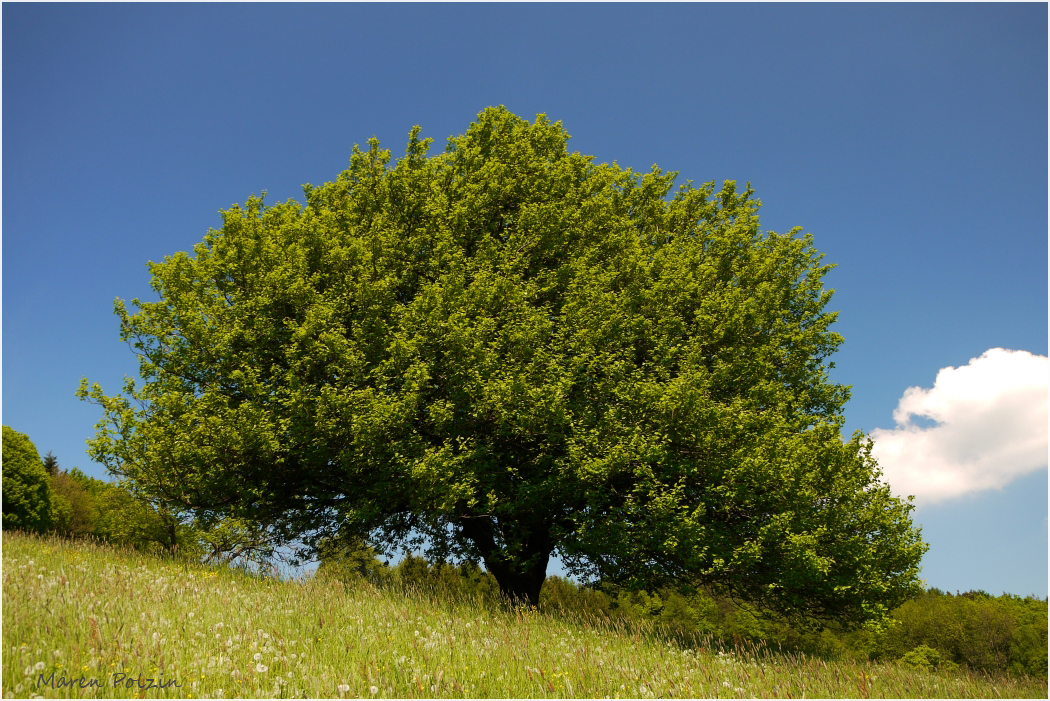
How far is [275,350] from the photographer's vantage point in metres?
15.6

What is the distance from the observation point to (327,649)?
297 inches

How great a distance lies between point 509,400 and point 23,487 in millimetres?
39701

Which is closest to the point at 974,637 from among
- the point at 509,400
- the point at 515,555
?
the point at 515,555

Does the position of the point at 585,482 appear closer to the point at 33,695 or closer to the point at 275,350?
the point at 275,350

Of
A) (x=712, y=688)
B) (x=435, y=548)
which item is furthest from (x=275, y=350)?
(x=712, y=688)

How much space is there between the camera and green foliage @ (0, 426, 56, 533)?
35.8 meters

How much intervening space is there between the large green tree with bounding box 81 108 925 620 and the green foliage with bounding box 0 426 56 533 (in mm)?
29911

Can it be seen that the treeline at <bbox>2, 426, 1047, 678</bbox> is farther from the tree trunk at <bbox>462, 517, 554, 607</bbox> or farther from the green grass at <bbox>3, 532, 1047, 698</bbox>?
the green grass at <bbox>3, 532, 1047, 698</bbox>

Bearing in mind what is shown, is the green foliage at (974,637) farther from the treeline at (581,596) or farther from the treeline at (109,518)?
the treeline at (109,518)

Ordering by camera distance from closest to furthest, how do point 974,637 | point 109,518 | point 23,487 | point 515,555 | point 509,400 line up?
point 509,400, point 515,555, point 23,487, point 109,518, point 974,637

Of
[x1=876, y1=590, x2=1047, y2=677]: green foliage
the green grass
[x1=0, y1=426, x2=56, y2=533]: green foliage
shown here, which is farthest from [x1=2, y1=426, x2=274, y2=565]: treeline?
[x1=876, y1=590, x2=1047, y2=677]: green foliage

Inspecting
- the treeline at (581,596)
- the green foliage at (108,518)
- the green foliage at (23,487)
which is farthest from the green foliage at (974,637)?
the green foliage at (23,487)

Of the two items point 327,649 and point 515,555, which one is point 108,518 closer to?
point 515,555

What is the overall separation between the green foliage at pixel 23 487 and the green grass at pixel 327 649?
102ft
